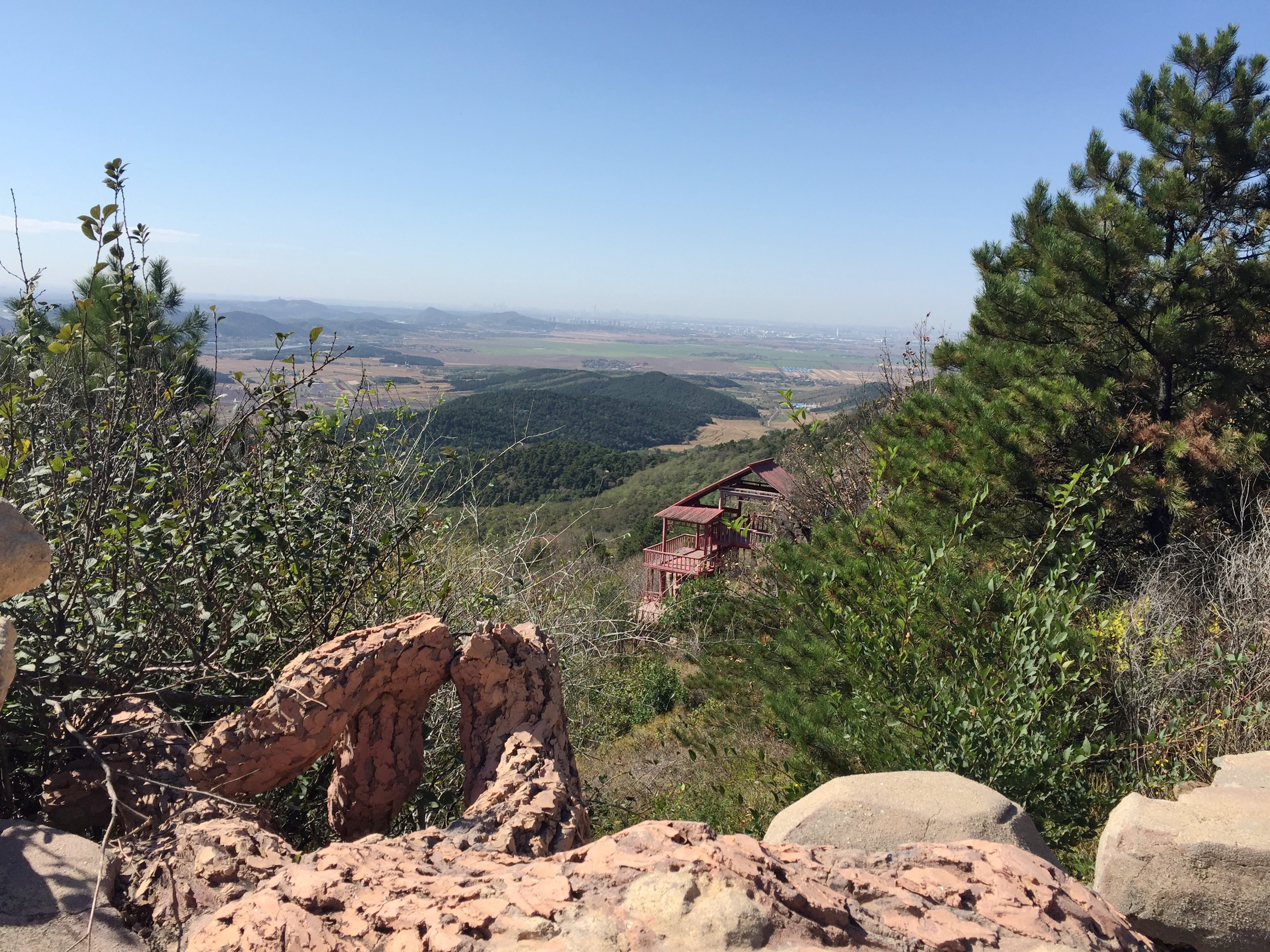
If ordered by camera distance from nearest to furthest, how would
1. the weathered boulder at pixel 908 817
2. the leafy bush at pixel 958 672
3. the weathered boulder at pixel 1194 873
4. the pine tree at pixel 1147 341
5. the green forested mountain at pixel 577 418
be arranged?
the weathered boulder at pixel 1194 873 < the weathered boulder at pixel 908 817 < the leafy bush at pixel 958 672 < the pine tree at pixel 1147 341 < the green forested mountain at pixel 577 418

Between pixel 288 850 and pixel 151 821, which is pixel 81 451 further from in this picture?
pixel 288 850

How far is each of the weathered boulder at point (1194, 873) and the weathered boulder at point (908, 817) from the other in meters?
0.27

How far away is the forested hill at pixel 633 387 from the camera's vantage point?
201 ft

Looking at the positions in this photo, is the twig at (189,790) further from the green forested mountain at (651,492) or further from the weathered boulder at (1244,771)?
the green forested mountain at (651,492)

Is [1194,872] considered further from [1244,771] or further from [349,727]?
[349,727]

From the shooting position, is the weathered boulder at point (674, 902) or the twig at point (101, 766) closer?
the weathered boulder at point (674, 902)

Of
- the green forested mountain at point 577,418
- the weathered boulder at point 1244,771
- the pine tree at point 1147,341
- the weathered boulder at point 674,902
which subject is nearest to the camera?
the weathered boulder at point 674,902

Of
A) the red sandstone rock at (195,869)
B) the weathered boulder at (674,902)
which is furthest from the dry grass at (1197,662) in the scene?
the red sandstone rock at (195,869)

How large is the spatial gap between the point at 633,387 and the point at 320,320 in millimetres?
46857

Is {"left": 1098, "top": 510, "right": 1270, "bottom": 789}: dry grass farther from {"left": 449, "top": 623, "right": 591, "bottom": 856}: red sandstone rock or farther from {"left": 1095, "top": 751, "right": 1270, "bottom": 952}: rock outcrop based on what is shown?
{"left": 449, "top": 623, "right": 591, "bottom": 856}: red sandstone rock

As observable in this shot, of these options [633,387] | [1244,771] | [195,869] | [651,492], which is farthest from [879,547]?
[633,387]

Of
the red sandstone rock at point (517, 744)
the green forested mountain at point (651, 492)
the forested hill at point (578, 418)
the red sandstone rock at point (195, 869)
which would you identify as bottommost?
the green forested mountain at point (651, 492)

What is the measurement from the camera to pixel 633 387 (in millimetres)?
68312

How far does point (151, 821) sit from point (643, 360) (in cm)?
11648
